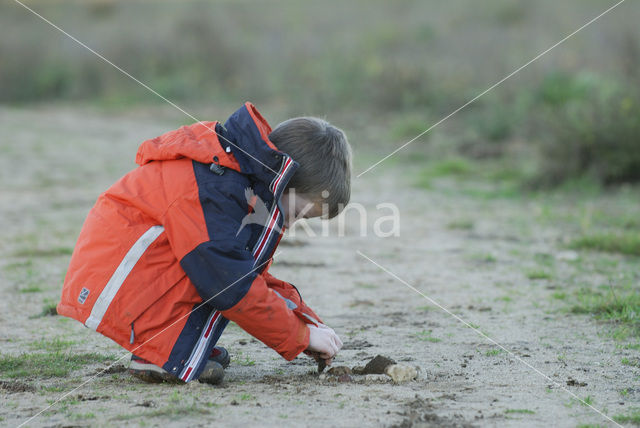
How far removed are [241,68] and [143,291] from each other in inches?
613

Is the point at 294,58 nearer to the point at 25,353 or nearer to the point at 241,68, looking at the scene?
the point at 241,68

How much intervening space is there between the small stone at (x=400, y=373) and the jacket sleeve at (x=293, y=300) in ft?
1.21

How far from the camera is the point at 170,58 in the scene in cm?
1858

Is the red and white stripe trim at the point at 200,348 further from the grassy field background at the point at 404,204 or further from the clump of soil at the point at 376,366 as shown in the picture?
the clump of soil at the point at 376,366

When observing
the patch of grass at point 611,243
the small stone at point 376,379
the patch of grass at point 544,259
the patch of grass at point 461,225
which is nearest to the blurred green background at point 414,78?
the patch of grass at point 461,225

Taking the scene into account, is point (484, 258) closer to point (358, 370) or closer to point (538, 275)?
point (538, 275)

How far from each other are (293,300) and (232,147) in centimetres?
79

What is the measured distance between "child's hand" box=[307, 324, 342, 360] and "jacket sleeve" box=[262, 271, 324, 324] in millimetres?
74

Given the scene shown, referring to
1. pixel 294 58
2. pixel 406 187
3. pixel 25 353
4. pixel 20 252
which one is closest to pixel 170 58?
pixel 294 58

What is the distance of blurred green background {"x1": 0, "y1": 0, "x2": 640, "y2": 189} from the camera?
8.44m

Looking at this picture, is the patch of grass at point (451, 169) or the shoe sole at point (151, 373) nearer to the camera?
the shoe sole at point (151, 373)

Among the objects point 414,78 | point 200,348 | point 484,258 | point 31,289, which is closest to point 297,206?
point 200,348

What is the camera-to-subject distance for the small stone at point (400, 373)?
3.08 metres

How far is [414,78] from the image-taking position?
13922 mm
